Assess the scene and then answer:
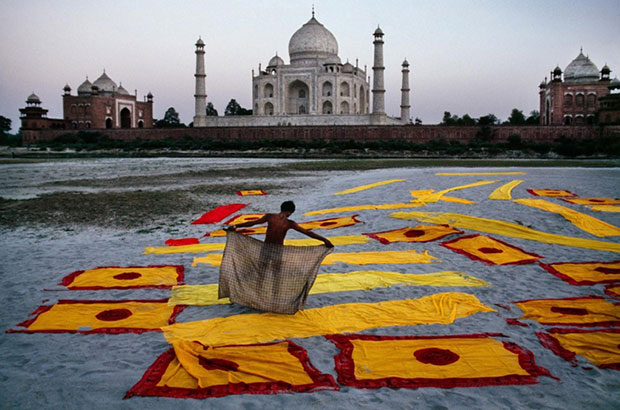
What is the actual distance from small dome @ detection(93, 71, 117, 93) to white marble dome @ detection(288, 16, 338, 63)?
61.4ft

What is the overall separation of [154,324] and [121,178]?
1410cm

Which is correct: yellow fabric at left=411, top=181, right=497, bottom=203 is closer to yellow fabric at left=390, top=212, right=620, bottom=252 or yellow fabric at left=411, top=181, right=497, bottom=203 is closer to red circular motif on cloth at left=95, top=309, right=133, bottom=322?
yellow fabric at left=390, top=212, right=620, bottom=252

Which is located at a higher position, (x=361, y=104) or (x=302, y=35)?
(x=302, y=35)

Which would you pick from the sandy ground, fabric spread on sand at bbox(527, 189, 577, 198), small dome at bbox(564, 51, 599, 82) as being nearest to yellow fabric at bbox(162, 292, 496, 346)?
the sandy ground

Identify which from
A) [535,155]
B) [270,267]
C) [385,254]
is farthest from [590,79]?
[270,267]

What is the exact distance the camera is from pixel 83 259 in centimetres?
642

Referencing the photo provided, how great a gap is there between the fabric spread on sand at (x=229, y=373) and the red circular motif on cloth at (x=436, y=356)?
0.74 meters

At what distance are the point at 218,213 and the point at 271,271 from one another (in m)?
5.56

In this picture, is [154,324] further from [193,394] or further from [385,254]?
[385,254]

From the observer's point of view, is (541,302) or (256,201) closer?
(541,302)

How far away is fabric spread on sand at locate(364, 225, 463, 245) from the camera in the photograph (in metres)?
7.64

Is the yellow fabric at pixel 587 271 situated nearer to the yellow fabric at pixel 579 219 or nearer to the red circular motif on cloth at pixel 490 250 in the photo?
the red circular motif on cloth at pixel 490 250

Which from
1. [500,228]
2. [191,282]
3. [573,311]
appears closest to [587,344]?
[573,311]

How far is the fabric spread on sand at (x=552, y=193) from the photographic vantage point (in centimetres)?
1083
